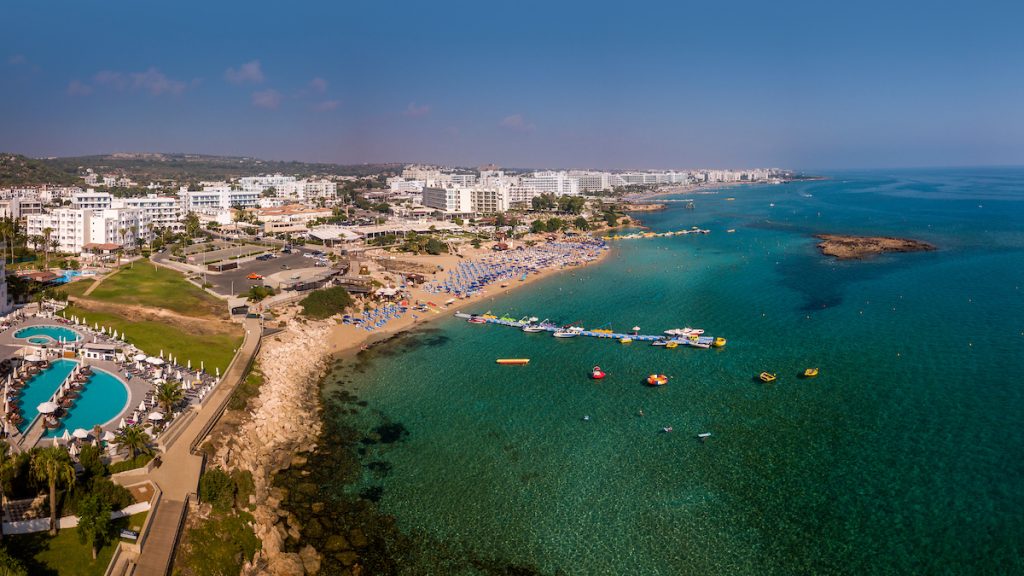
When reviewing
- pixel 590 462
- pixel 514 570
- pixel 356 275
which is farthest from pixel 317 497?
pixel 356 275

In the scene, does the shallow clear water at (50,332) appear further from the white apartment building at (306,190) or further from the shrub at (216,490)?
the white apartment building at (306,190)

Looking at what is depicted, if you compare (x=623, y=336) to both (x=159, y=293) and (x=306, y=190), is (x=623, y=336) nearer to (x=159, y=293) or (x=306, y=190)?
(x=159, y=293)

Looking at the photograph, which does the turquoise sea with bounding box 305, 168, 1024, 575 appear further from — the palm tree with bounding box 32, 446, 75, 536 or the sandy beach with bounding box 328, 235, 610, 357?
the palm tree with bounding box 32, 446, 75, 536

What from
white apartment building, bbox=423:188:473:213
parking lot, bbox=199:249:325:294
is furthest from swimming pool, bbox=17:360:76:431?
white apartment building, bbox=423:188:473:213

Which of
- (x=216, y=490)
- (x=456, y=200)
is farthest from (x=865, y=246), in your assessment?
(x=216, y=490)

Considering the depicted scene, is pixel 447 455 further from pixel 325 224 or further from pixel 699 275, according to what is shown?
pixel 325 224

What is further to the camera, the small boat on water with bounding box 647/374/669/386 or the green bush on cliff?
the green bush on cliff
